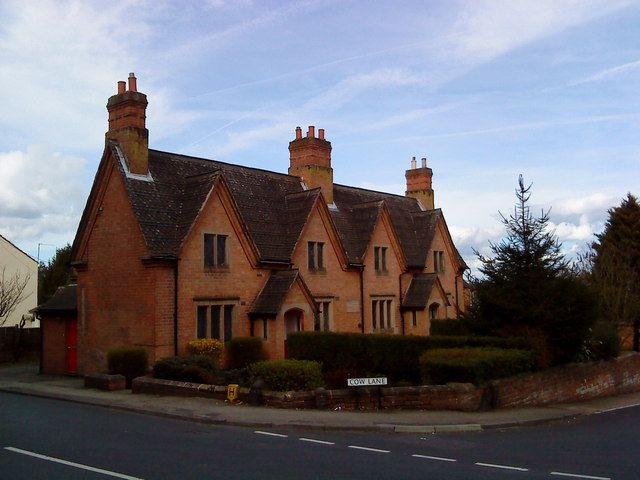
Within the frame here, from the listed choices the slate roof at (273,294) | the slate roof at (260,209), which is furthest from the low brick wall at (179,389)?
the slate roof at (273,294)

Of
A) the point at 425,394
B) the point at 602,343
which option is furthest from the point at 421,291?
the point at 425,394

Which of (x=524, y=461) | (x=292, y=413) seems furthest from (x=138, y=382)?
(x=524, y=461)

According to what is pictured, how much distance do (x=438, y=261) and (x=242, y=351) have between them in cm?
1817

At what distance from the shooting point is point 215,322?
26.4 metres

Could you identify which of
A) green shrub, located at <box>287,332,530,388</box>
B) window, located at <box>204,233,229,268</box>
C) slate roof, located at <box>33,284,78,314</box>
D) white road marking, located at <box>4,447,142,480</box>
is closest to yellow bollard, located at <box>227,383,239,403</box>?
green shrub, located at <box>287,332,530,388</box>

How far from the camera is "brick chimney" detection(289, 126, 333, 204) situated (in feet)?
115

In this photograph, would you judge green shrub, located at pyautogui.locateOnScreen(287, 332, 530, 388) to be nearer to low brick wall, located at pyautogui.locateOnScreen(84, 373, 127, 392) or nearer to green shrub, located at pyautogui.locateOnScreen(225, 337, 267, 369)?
green shrub, located at pyautogui.locateOnScreen(225, 337, 267, 369)

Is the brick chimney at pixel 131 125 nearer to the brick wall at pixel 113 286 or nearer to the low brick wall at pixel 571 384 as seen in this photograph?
the brick wall at pixel 113 286

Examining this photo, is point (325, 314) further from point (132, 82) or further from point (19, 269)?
point (19, 269)

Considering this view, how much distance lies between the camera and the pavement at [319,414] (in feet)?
50.5

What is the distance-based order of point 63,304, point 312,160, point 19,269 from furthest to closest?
point 19,269 < point 312,160 < point 63,304

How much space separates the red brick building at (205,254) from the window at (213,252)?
0.17ft

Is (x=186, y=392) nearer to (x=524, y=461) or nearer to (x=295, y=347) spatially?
Answer: (x=295, y=347)

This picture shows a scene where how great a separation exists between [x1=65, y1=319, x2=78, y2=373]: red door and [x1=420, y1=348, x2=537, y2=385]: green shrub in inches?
619
